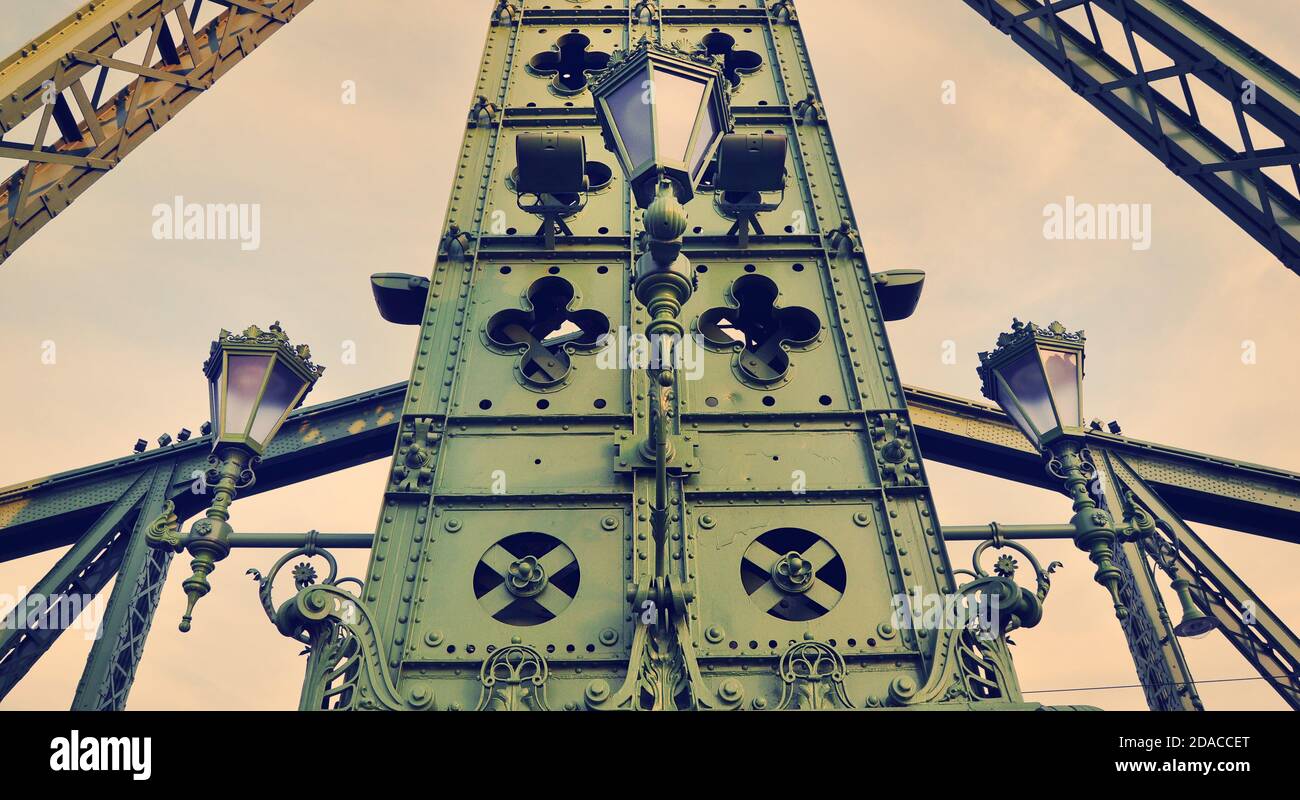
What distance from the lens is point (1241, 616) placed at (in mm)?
12469

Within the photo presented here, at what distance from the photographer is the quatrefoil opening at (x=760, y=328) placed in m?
10.2

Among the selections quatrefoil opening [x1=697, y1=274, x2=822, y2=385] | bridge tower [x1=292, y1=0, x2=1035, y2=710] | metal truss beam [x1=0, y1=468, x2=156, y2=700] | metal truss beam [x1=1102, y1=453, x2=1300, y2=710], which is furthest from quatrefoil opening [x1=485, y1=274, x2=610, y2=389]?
metal truss beam [x1=1102, y1=453, x2=1300, y2=710]

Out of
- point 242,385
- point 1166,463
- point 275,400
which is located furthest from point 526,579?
point 1166,463

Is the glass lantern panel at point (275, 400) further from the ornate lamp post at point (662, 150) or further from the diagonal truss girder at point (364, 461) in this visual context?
the ornate lamp post at point (662, 150)

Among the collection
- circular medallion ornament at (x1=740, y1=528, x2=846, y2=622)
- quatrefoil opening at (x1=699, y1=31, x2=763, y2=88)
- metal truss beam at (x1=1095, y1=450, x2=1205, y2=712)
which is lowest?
circular medallion ornament at (x1=740, y1=528, x2=846, y2=622)

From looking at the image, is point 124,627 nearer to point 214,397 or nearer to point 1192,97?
point 214,397

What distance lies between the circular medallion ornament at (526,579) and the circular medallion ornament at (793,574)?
1.36 metres

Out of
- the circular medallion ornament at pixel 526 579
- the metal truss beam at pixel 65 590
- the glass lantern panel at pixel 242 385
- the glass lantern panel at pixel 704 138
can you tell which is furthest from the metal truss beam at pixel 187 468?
the glass lantern panel at pixel 704 138

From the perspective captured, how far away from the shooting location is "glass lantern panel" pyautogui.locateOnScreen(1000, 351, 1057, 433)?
927 cm

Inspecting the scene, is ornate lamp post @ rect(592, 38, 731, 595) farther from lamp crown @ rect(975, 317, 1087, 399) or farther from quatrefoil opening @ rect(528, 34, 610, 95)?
quatrefoil opening @ rect(528, 34, 610, 95)

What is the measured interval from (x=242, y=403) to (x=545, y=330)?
9.92 ft

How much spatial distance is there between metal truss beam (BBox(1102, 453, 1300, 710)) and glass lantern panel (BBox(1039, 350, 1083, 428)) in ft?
12.2
